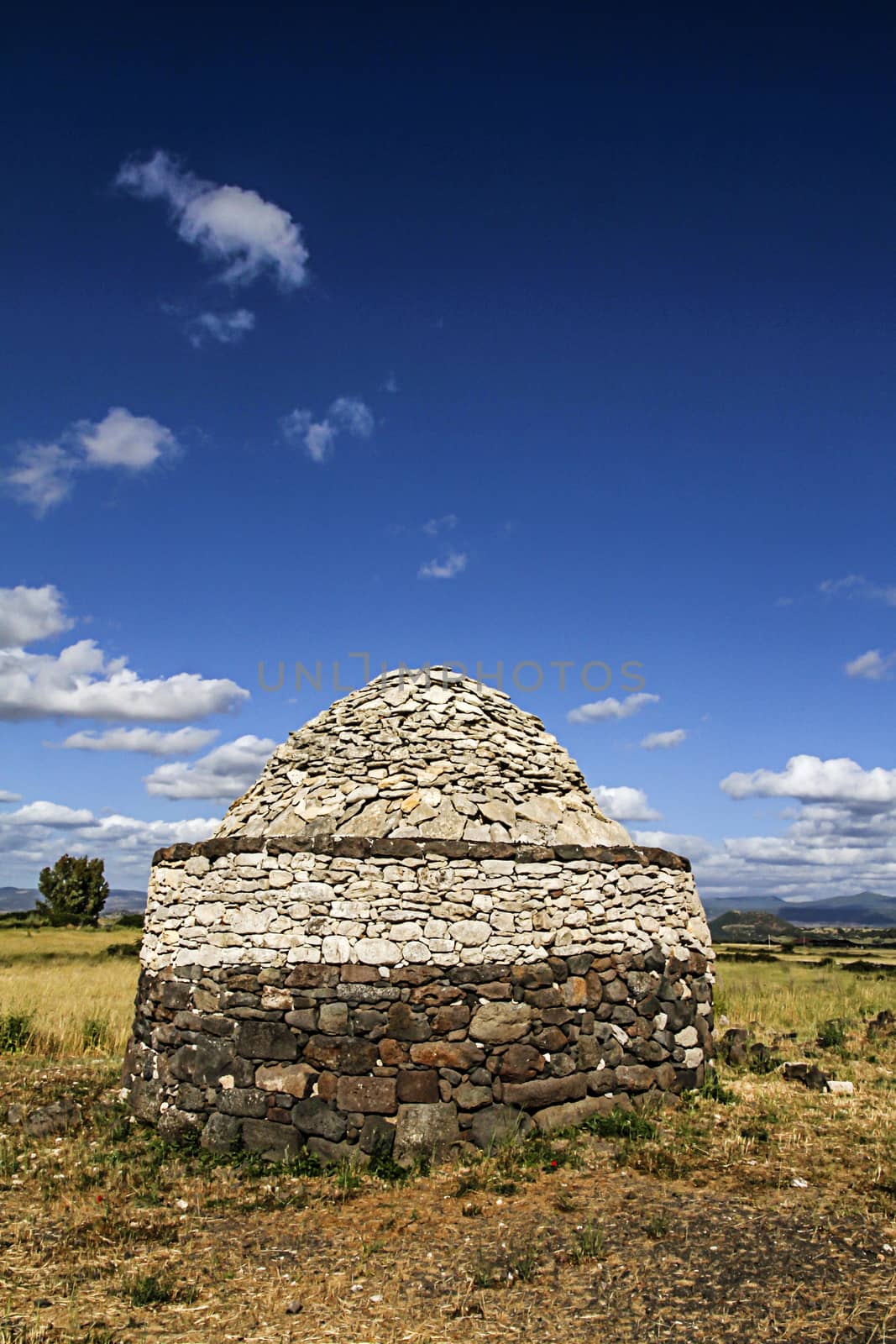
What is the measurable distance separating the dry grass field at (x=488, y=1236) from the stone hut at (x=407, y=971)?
18.4 inches

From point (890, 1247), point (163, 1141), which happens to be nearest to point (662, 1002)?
point (890, 1247)

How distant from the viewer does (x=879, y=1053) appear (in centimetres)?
1419

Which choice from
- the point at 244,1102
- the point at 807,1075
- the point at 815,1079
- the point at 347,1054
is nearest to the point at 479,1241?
the point at 347,1054

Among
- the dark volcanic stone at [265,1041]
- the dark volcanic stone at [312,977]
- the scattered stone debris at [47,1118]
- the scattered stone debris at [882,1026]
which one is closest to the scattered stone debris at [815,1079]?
the scattered stone debris at [882,1026]

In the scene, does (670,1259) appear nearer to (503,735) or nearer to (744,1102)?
(744,1102)

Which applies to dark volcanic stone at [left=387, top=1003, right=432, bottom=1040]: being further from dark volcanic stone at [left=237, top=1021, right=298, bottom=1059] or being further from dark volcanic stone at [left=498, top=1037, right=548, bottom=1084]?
dark volcanic stone at [left=237, top=1021, right=298, bottom=1059]

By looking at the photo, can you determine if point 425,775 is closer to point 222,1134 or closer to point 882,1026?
point 222,1134

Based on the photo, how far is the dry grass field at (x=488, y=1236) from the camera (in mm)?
5648

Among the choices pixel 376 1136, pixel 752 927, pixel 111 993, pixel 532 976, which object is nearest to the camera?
pixel 376 1136

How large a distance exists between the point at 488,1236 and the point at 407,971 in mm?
2585

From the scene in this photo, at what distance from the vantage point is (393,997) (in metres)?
8.89

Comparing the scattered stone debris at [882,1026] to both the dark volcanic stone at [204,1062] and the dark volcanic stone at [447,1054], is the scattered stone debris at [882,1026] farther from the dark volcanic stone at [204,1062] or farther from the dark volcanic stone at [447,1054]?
the dark volcanic stone at [204,1062]

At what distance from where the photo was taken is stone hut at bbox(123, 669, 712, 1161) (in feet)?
28.9

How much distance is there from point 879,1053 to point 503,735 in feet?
29.1
